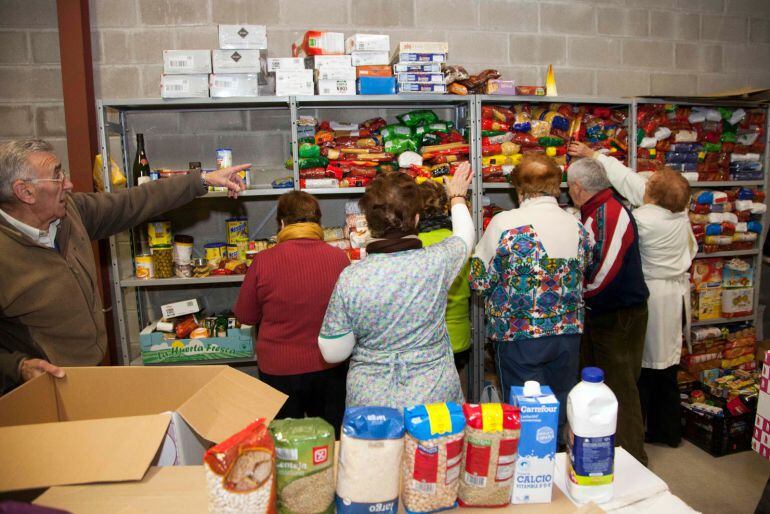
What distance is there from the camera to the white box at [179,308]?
129 inches

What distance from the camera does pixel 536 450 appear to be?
117cm

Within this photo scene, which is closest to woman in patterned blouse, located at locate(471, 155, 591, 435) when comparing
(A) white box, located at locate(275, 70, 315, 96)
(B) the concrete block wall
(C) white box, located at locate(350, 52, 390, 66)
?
(C) white box, located at locate(350, 52, 390, 66)

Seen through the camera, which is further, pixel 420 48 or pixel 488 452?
pixel 420 48

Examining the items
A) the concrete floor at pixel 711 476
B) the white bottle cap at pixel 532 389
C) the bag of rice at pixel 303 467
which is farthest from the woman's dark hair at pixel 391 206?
the concrete floor at pixel 711 476

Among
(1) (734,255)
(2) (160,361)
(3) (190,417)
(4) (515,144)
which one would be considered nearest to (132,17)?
(2) (160,361)

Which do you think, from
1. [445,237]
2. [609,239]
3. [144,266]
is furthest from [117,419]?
[609,239]

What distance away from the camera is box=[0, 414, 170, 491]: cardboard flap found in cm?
120

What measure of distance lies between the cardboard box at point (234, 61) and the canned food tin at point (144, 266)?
3.85ft

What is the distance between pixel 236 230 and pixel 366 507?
99.1 inches

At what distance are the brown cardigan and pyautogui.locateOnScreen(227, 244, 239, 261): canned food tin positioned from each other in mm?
1110

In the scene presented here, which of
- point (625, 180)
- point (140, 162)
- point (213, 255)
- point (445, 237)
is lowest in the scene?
point (213, 255)

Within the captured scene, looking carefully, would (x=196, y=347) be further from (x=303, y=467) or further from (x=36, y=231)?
(x=303, y=467)

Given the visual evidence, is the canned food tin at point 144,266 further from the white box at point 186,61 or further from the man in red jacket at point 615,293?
the man in red jacket at point 615,293

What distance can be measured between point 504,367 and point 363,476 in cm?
170
